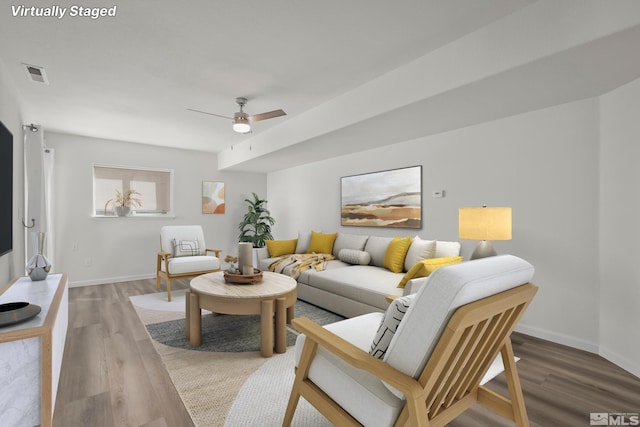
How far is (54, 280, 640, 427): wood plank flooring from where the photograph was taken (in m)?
1.78

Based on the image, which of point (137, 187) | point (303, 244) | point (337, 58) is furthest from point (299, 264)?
point (137, 187)

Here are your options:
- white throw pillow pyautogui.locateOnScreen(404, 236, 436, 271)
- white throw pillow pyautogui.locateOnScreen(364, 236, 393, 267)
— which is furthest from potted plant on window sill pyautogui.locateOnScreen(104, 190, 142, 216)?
white throw pillow pyautogui.locateOnScreen(404, 236, 436, 271)

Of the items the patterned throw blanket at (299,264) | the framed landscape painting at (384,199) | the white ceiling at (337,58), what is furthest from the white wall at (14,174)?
the framed landscape painting at (384,199)

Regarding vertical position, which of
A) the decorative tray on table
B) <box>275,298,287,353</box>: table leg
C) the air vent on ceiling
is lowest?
<box>275,298,287,353</box>: table leg

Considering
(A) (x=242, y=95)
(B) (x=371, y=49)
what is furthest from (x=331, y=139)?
(B) (x=371, y=49)

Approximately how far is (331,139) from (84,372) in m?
3.23

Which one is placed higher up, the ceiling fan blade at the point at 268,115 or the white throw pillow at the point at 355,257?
the ceiling fan blade at the point at 268,115

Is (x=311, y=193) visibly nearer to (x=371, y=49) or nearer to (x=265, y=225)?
(x=265, y=225)

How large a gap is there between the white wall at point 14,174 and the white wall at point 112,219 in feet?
5.85

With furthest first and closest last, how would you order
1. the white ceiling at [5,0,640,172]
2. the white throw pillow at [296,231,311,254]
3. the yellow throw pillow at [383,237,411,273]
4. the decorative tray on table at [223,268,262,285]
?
1. the white throw pillow at [296,231,311,254]
2. the yellow throw pillow at [383,237,411,273]
3. the decorative tray on table at [223,268,262,285]
4. the white ceiling at [5,0,640,172]

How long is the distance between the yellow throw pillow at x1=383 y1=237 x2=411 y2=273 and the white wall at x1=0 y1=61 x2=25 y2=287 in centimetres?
355

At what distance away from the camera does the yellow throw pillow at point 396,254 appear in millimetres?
3680

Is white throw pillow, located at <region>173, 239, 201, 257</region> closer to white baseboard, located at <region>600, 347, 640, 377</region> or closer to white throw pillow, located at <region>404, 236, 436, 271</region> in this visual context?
white throw pillow, located at <region>404, 236, 436, 271</region>

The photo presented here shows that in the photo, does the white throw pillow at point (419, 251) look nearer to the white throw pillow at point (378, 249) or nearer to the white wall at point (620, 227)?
the white throw pillow at point (378, 249)
